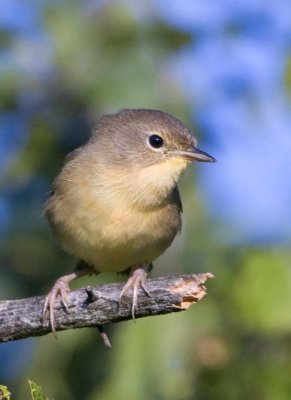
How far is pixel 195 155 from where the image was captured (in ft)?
18.3

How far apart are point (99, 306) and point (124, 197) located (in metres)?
1.37

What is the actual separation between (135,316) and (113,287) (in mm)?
252

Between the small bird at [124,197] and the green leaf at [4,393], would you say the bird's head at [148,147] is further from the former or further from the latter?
the green leaf at [4,393]

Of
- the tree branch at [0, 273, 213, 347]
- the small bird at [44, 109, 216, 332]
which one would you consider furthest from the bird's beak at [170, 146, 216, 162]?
the tree branch at [0, 273, 213, 347]

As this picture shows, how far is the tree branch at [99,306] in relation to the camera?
4004mm

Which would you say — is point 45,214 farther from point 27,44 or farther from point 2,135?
point 27,44

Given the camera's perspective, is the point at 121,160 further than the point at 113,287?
Yes

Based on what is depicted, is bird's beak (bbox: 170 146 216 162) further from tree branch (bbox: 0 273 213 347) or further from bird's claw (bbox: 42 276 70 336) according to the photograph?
tree branch (bbox: 0 273 213 347)

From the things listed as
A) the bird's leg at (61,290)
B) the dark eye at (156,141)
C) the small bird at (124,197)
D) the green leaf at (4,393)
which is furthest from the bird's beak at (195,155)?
the green leaf at (4,393)

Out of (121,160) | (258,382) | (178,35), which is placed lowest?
(258,382)

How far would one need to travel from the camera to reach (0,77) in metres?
6.16

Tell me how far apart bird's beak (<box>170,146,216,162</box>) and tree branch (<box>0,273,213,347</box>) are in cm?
145

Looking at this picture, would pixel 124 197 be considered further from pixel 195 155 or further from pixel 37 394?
pixel 37 394

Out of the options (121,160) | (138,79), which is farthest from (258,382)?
(138,79)
